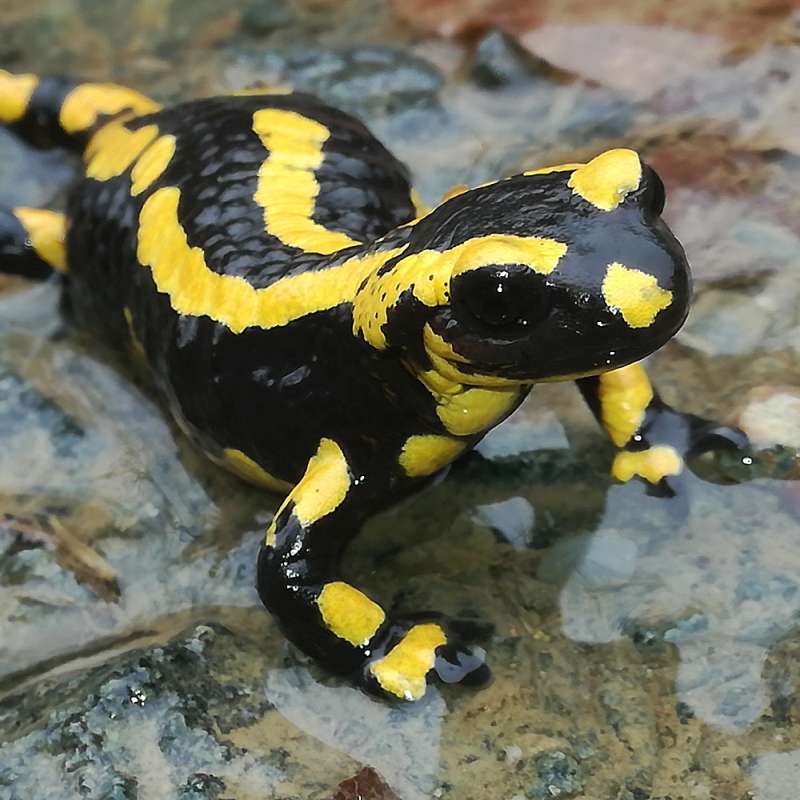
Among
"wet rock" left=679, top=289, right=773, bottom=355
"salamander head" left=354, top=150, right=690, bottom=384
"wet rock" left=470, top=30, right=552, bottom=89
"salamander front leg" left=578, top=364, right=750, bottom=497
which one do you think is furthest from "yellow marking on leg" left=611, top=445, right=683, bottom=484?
"wet rock" left=470, top=30, right=552, bottom=89

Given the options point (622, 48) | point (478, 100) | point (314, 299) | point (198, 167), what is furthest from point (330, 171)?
point (622, 48)

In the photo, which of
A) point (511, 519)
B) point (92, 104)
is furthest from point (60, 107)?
point (511, 519)

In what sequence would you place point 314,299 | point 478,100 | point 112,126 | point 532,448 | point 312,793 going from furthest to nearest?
point 478,100 < point 112,126 < point 532,448 < point 314,299 < point 312,793

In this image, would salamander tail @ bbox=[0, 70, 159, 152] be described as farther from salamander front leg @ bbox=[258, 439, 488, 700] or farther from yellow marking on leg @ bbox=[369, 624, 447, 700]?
yellow marking on leg @ bbox=[369, 624, 447, 700]

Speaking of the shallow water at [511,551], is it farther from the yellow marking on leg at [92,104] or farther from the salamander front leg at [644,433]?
the yellow marking on leg at [92,104]

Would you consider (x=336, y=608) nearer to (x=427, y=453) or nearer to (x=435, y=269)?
(x=427, y=453)

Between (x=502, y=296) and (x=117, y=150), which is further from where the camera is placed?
(x=117, y=150)

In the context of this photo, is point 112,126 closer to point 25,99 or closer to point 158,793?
point 25,99
